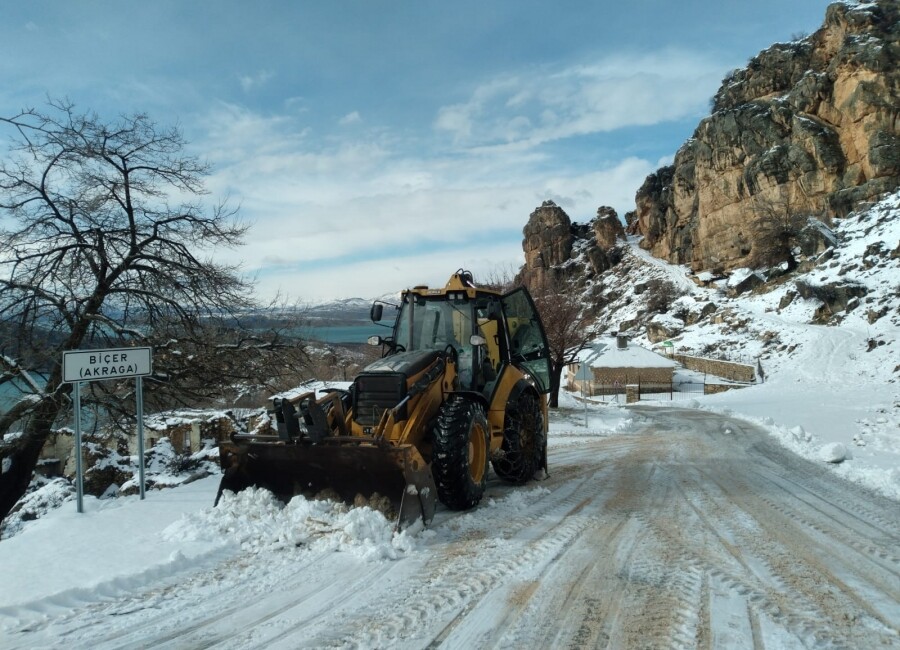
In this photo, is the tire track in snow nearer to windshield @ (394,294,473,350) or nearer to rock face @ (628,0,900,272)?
windshield @ (394,294,473,350)

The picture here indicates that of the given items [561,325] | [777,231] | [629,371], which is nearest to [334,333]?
[561,325]

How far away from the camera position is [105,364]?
709cm

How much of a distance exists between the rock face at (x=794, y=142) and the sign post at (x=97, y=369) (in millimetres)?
58927

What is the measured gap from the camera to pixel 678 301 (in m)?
62.7

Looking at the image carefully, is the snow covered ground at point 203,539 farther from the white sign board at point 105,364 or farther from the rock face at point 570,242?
the rock face at point 570,242

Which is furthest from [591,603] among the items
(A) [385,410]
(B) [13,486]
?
(B) [13,486]

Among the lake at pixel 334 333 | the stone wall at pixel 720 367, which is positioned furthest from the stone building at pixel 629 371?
the lake at pixel 334 333

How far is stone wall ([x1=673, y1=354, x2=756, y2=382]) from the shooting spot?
3588 centimetres

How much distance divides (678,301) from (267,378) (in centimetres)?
5805

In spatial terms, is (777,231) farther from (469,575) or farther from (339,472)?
(469,575)

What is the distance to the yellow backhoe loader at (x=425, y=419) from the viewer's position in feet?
18.4

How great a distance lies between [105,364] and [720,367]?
39029mm

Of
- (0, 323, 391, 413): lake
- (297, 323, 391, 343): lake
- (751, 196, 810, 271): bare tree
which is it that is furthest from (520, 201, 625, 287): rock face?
(0, 323, 391, 413): lake

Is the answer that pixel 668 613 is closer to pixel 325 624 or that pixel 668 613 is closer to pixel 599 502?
pixel 325 624
